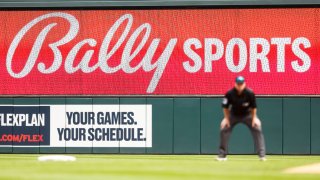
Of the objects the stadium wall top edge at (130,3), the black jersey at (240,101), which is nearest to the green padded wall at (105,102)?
the stadium wall top edge at (130,3)

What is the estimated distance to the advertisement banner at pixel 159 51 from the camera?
2517cm

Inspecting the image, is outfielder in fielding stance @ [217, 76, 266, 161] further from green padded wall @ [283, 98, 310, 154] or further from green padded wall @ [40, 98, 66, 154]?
green padded wall @ [40, 98, 66, 154]

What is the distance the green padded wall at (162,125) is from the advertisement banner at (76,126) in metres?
0.15

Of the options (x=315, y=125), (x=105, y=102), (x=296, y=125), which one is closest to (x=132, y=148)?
(x=105, y=102)

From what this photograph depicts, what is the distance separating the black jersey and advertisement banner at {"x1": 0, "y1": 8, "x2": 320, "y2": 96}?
754cm

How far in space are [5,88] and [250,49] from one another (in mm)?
6666

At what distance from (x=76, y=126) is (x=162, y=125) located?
A: 2298mm

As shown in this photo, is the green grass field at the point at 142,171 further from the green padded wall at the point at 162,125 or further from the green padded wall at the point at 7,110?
the green padded wall at the point at 7,110

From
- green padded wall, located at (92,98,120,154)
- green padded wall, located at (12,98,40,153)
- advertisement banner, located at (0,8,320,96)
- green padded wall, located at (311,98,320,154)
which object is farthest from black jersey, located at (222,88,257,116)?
green padded wall, located at (12,98,40,153)

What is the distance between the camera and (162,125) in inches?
986

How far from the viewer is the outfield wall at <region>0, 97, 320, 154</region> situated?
24719mm

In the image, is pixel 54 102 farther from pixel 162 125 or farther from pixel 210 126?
pixel 210 126

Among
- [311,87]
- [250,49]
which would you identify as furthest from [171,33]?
[311,87]

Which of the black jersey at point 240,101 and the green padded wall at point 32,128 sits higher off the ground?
the black jersey at point 240,101
